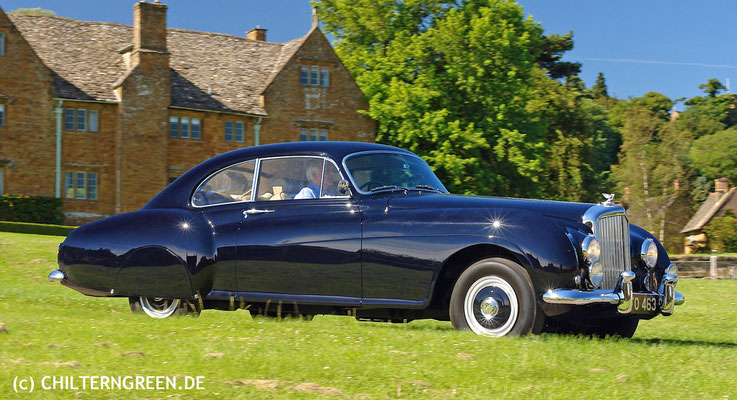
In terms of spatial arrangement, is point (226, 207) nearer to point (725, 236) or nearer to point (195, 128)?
point (195, 128)

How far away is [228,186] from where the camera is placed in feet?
33.4

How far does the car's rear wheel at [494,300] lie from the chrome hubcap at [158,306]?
337 cm

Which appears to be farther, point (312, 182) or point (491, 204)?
point (312, 182)

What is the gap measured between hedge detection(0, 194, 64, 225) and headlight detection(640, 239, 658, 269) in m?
36.4

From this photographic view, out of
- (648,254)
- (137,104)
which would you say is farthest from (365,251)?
(137,104)

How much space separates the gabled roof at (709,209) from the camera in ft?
264

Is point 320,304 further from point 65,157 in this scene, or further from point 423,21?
point 423,21

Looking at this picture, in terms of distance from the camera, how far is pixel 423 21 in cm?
5366

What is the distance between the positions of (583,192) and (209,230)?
60677 mm

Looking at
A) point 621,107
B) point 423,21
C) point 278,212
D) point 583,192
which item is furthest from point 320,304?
point 621,107

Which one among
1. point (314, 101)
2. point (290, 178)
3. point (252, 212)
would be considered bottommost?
point (252, 212)

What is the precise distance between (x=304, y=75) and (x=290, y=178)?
1600 inches

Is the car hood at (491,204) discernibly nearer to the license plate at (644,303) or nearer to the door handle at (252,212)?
the license plate at (644,303)

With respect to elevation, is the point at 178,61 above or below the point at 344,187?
above
